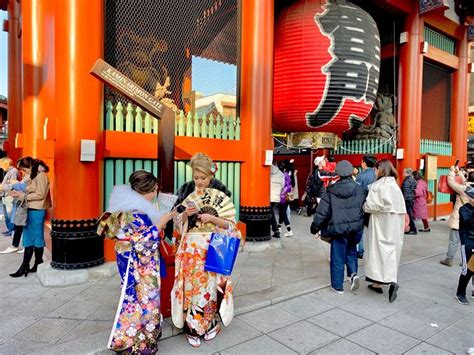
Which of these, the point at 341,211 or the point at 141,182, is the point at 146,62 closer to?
the point at 341,211

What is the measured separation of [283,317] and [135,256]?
5.85 feet

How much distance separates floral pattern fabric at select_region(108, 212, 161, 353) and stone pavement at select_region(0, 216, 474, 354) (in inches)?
10.5

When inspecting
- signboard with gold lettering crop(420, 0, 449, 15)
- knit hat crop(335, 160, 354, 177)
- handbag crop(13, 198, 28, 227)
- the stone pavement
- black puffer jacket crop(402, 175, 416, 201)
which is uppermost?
signboard with gold lettering crop(420, 0, 449, 15)

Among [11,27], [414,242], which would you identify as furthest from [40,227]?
[11,27]

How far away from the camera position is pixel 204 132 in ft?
19.7

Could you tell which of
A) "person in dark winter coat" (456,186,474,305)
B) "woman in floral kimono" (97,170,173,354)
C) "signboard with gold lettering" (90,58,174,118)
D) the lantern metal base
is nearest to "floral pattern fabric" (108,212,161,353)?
"woman in floral kimono" (97,170,173,354)

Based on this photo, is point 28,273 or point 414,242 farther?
point 414,242

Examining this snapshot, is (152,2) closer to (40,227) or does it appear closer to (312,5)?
(312,5)

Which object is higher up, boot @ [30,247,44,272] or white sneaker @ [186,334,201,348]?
boot @ [30,247,44,272]

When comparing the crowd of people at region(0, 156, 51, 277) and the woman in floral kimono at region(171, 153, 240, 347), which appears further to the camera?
the crowd of people at region(0, 156, 51, 277)

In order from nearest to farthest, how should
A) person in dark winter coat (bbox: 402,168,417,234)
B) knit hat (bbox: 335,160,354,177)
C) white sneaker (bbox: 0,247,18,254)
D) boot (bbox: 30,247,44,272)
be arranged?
knit hat (bbox: 335,160,354,177) < boot (bbox: 30,247,44,272) < white sneaker (bbox: 0,247,18,254) < person in dark winter coat (bbox: 402,168,417,234)

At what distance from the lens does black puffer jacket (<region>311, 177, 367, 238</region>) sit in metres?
4.22

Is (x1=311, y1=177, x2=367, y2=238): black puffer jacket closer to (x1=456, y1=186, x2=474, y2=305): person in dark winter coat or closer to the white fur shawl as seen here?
(x1=456, y1=186, x2=474, y2=305): person in dark winter coat

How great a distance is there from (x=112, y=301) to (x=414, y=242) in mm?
6370
